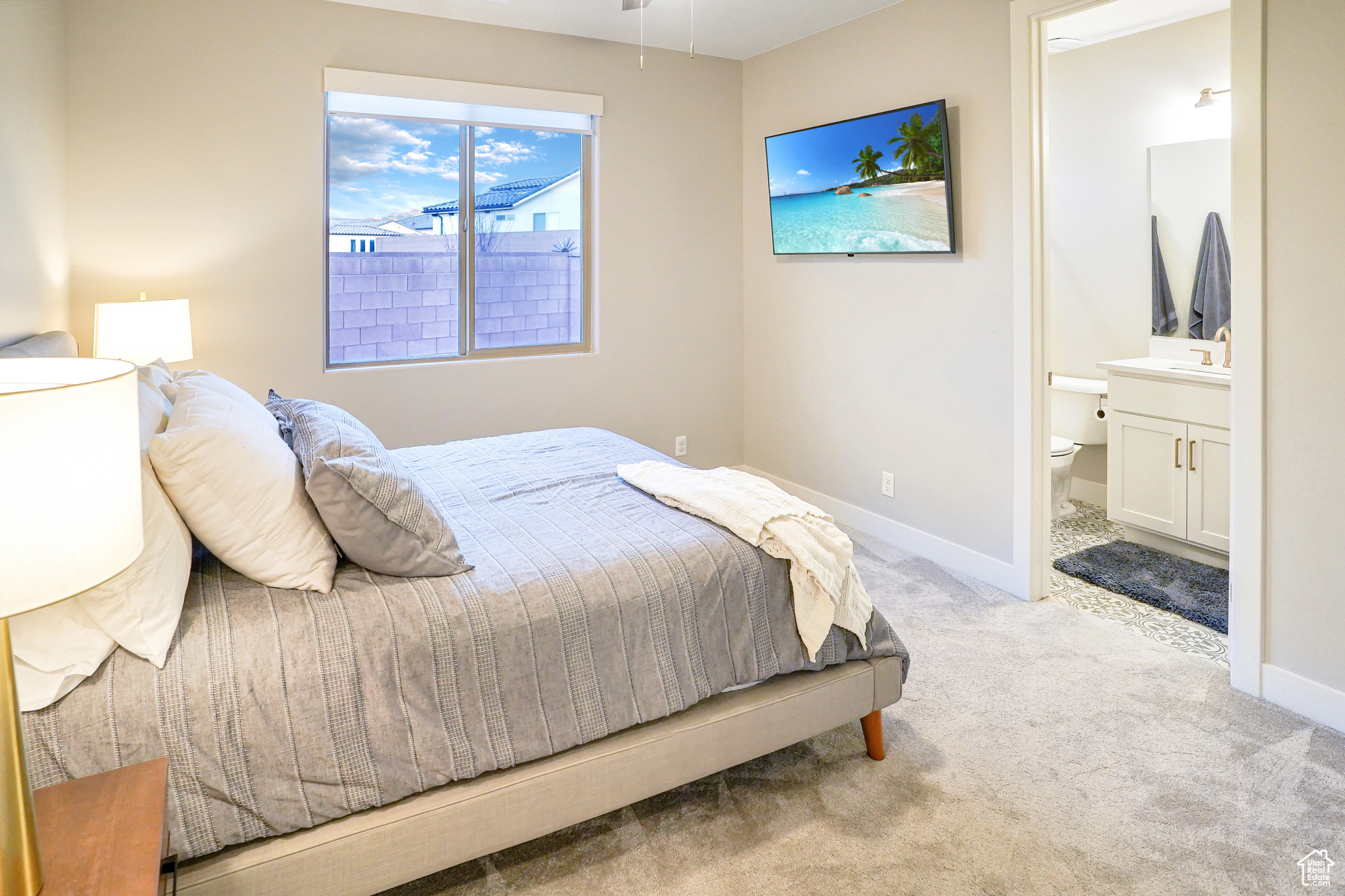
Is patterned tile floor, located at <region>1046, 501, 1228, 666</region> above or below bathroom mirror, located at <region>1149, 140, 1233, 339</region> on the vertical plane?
below

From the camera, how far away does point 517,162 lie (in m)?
4.36

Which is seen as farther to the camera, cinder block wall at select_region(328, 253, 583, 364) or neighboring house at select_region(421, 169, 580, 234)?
neighboring house at select_region(421, 169, 580, 234)

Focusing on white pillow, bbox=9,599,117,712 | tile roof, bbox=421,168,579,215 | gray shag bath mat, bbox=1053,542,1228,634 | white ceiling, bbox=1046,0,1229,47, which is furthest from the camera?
tile roof, bbox=421,168,579,215

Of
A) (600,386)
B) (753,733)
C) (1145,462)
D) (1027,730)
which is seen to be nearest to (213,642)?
(753,733)

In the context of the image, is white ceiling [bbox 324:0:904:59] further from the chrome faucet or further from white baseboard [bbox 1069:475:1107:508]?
white baseboard [bbox 1069:475:1107:508]

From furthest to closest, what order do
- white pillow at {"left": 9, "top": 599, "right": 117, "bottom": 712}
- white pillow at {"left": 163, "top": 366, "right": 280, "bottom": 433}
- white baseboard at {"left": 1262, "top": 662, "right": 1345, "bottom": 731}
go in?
white baseboard at {"left": 1262, "top": 662, "right": 1345, "bottom": 731} → white pillow at {"left": 163, "top": 366, "right": 280, "bottom": 433} → white pillow at {"left": 9, "top": 599, "right": 117, "bottom": 712}

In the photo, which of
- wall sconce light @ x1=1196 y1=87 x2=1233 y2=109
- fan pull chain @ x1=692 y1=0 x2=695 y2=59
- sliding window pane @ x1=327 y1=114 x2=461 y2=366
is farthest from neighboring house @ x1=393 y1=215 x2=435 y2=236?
wall sconce light @ x1=1196 y1=87 x2=1233 y2=109

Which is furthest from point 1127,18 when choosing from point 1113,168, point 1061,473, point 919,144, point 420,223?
point 420,223

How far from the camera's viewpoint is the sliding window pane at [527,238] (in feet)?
14.1

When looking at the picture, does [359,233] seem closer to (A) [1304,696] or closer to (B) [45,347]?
(B) [45,347]

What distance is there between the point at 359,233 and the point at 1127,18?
12.6 feet

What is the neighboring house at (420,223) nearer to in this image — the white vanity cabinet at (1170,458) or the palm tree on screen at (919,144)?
the palm tree on screen at (919,144)

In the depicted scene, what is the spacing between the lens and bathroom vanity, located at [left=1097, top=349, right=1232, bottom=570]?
3.64 m

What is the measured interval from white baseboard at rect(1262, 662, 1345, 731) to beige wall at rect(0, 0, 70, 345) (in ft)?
12.7
